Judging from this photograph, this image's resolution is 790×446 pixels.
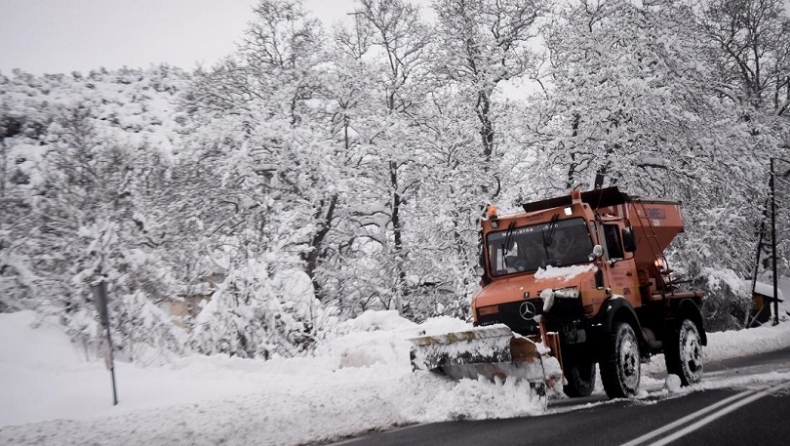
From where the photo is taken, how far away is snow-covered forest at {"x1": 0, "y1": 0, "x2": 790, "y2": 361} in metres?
14.5

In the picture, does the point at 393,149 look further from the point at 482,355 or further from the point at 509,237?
the point at 482,355

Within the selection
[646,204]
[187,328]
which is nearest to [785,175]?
[646,204]

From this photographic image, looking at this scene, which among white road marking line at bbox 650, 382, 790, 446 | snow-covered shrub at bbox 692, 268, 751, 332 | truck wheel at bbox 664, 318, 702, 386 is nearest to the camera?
white road marking line at bbox 650, 382, 790, 446

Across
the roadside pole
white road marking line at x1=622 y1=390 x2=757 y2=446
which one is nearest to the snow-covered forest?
the roadside pole

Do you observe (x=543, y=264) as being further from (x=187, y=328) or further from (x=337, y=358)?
(x=187, y=328)

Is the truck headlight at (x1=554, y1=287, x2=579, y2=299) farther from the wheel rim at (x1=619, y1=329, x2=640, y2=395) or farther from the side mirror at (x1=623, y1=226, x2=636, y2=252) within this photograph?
the side mirror at (x1=623, y1=226, x2=636, y2=252)

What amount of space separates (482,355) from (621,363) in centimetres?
199

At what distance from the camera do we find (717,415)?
7.35 m

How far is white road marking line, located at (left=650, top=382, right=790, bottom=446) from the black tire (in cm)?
230

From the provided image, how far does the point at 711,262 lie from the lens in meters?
24.3

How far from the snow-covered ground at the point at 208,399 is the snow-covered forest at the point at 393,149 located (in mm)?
3113

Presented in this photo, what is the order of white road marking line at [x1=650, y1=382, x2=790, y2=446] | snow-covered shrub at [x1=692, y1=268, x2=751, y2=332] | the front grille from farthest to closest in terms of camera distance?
1. snow-covered shrub at [x1=692, y1=268, x2=751, y2=332]
2. the front grille
3. white road marking line at [x1=650, y1=382, x2=790, y2=446]

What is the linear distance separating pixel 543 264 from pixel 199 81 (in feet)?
52.6

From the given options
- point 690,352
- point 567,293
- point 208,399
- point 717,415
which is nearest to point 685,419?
point 717,415
